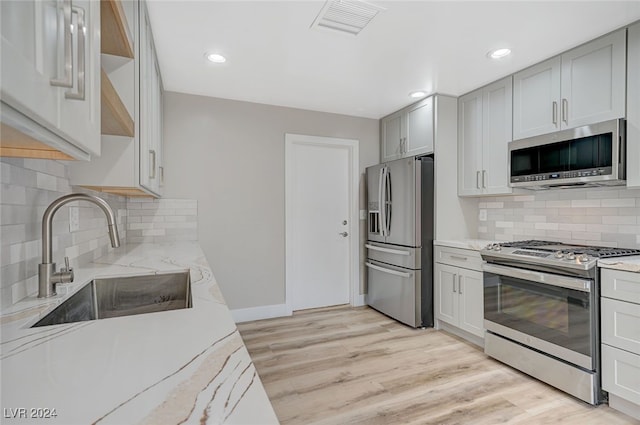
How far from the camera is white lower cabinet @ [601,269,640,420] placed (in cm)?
177

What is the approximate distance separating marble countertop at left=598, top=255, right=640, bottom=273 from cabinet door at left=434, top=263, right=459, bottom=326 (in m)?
1.17

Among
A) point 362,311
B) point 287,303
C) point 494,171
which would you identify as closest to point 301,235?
point 287,303

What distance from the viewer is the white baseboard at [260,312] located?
3.40 meters

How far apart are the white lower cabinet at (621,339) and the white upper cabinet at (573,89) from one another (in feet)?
3.57

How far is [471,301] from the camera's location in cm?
282

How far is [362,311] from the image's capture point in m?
3.79

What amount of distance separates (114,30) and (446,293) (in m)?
3.14

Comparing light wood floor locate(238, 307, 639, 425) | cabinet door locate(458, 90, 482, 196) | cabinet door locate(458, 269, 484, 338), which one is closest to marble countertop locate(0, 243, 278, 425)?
light wood floor locate(238, 307, 639, 425)

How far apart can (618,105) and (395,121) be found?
2.05m

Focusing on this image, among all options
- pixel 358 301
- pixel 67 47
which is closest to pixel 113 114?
pixel 67 47

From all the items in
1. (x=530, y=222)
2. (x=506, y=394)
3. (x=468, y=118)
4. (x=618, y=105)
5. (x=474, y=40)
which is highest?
(x=474, y=40)

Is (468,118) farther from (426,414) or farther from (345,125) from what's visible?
(426,414)

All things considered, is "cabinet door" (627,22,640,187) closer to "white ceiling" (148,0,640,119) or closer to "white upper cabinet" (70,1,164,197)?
"white ceiling" (148,0,640,119)

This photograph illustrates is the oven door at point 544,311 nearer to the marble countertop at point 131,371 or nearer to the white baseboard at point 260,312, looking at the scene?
the white baseboard at point 260,312
